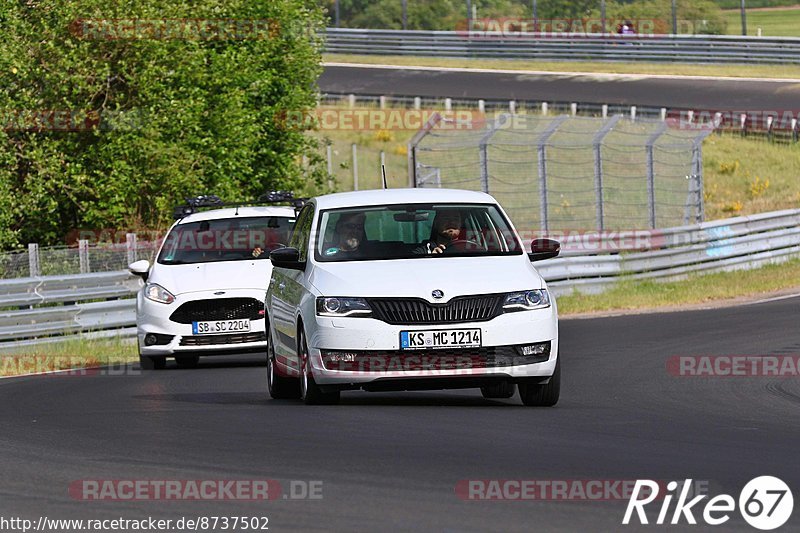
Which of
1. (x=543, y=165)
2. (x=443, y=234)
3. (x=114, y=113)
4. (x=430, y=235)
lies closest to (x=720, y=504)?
(x=443, y=234)

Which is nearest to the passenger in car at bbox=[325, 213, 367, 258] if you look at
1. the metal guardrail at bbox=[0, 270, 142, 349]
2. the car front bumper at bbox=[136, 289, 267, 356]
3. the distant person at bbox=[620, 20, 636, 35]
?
the car front bumper at bbox=[136, 289, 267, 356]

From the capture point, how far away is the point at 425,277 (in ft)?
36.8

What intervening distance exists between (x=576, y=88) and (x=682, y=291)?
1087 inches

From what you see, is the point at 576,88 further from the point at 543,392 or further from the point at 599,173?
the point at 543,392

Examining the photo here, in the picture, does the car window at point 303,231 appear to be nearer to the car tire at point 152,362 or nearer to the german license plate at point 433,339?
the german license plate at point 433,339

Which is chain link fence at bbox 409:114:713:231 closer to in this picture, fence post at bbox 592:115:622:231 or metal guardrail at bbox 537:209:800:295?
fence post at bbox 592:115:622:231

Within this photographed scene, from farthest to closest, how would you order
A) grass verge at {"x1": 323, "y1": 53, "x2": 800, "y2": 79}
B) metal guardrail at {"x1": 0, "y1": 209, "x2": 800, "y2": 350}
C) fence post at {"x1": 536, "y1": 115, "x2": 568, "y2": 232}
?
grass verge at {"x1": 323, "y1": 53, "x2": 800, "y2": 79}, fence post at {"x1": 536, "y1": 115, "x2": 568, "y2": 232}, metal guardrail at {"x1": 0, "y1": 209, "x2": 800, "y2": 350}

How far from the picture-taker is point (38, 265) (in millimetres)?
21453

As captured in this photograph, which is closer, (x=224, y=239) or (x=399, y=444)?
(x=399, y=444)

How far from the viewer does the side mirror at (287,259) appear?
12008 mm

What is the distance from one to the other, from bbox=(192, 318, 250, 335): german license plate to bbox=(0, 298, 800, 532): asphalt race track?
1636mm

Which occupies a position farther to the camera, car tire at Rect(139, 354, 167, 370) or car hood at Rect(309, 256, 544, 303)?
car tire at Rect(139, 354, 167, 370)

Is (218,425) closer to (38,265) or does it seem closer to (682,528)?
(682,528)

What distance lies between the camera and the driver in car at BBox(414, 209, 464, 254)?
39.6 feet
